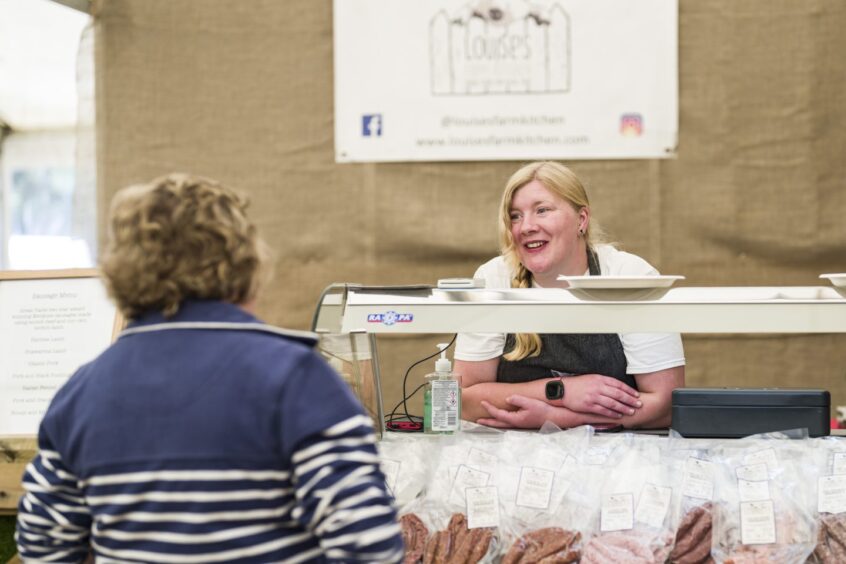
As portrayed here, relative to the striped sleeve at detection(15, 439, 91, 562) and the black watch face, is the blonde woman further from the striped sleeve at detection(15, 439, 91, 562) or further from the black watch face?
the striped sleeve at detection(15, 439, 91, 562)

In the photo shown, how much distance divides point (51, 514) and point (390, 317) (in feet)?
2.64

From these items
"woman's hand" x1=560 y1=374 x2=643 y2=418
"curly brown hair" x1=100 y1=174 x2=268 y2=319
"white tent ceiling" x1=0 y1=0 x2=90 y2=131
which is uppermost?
"white tent ceiling" x1=0 y1=0 x2=90 y2=131

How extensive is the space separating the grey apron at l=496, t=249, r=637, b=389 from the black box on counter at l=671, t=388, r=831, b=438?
61 cm

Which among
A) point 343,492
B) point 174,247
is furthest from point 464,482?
point 174,247

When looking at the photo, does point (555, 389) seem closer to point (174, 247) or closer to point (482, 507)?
point (482, 507)

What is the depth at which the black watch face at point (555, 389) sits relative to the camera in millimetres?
2477

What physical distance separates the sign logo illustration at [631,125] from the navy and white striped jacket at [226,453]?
254 cm

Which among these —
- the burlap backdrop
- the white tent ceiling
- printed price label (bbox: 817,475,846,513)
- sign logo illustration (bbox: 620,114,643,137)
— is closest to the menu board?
the burlap backdrop

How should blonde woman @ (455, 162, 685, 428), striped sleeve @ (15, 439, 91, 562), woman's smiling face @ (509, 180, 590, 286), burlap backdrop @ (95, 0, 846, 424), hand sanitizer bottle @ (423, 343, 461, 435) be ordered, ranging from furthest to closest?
burlap backdrop @ (95, 0, 846, 424)
woman's smiling face @ (509, 180, 590, 286)
blonde woman @ (455, 162, 685, 428)
hand sanitizer bottle @ (423, 343, 461, 435)
striped sleeve @ (15, 439, 91, 562)

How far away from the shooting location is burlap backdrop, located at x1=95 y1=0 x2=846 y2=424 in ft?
11.5

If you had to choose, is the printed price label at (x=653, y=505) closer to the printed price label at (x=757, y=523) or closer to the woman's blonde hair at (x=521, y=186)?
the printed price label at (x=757, y=523)

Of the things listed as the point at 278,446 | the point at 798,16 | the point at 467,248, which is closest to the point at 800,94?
the point at 798,16

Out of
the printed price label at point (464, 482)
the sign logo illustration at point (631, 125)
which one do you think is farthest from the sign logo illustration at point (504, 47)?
the printed price label at point (464, 482)

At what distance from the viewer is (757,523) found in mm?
1778
